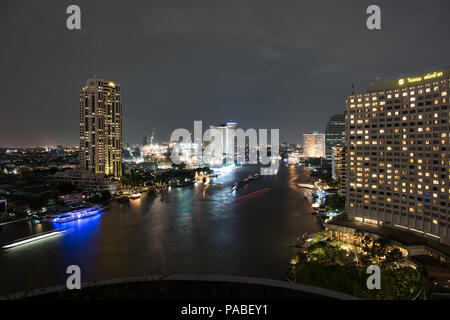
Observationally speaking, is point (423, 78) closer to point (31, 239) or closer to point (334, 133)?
point (31, 239)

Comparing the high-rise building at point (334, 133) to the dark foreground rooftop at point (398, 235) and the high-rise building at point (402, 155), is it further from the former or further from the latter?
the dark foreground rooftop at point (398, 235)

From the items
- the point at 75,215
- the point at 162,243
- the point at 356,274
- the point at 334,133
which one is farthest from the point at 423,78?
the point at 334,133

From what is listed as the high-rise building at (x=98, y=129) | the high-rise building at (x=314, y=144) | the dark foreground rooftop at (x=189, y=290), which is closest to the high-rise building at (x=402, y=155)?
the dark foreground rooftop at (x=189, y=290)

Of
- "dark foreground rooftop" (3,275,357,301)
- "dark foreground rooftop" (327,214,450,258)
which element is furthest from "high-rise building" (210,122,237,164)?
"dark foreground rooftop" (3,275,357,301)

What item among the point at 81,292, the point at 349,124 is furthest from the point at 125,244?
the point at 349,124

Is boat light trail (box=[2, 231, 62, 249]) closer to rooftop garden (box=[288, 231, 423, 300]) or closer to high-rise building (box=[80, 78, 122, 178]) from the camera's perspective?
rooftop garden (box=[288, 231, 423, 300])
